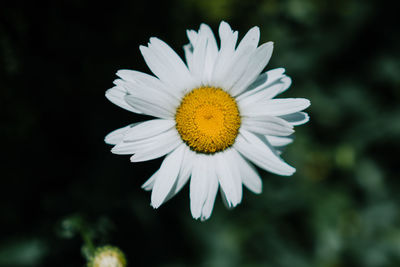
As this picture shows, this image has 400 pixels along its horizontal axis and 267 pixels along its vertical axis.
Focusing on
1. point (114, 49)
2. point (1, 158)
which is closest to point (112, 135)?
point (114, 49)

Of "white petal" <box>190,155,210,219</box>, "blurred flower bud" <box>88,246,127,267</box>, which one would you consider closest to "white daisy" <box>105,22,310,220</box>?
"white petal" <box>190,155,210,219</box>

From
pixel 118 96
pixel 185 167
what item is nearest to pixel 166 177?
pixel 185 167

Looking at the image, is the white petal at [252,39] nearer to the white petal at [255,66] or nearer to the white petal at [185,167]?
the white petal at [255,66]

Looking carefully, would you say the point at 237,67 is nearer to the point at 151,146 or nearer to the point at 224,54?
the point at 224,54

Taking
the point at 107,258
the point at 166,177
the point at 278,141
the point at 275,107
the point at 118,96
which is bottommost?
the point at 107,258

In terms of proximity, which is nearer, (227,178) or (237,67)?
(237,67)

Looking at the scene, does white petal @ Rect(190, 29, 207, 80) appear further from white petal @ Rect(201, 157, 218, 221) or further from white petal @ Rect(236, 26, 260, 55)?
white petal @ Rect(201, 157, 218, 221)
